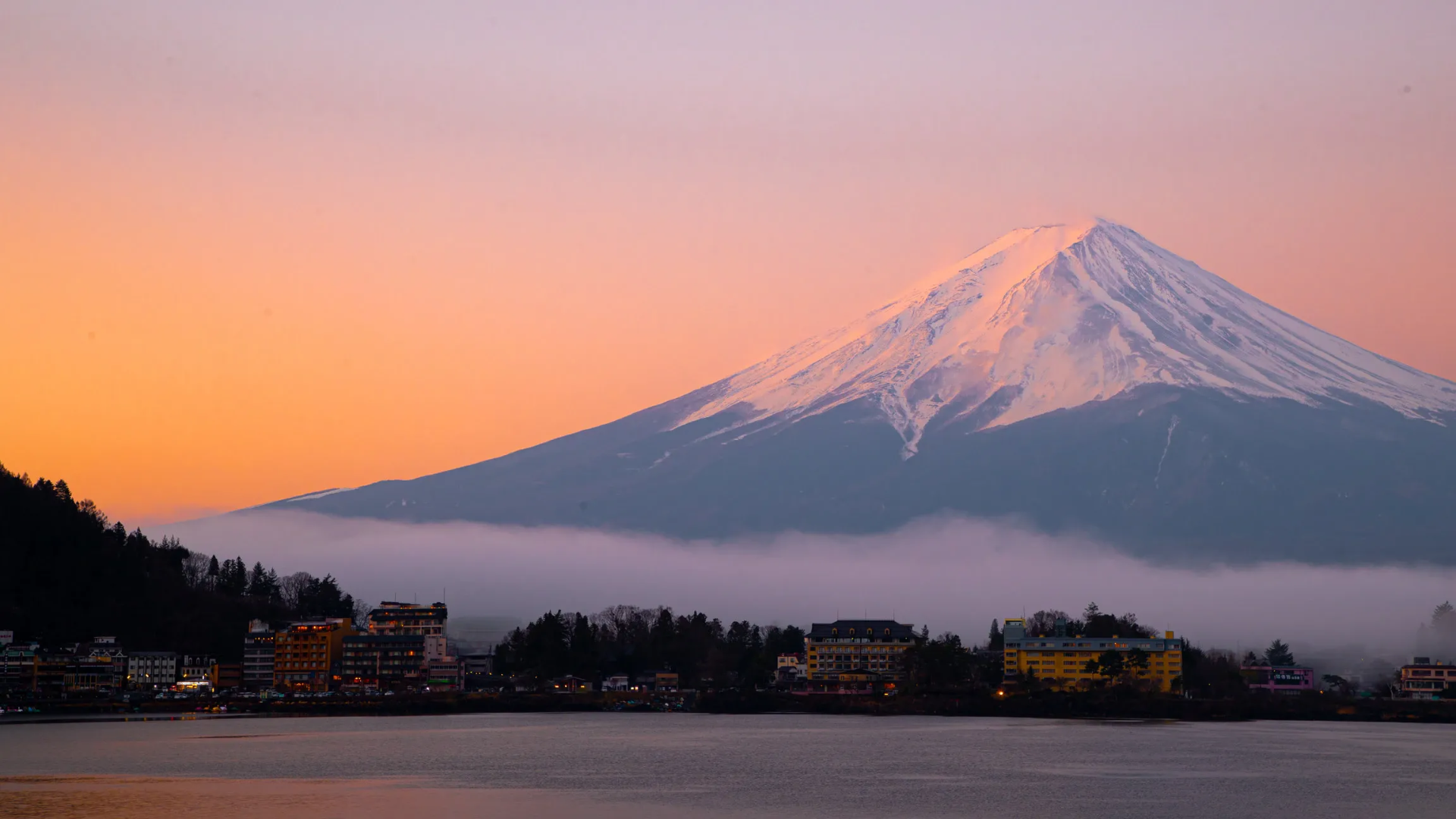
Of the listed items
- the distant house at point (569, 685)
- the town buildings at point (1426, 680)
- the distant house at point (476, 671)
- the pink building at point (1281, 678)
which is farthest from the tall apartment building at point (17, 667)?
the town buildings at point (1426, 680)

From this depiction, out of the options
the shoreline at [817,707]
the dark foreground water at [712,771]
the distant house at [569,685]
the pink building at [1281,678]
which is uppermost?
the pink building at [1281,678]

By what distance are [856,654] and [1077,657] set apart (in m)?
16.5

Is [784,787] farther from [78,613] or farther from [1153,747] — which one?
[78,613]

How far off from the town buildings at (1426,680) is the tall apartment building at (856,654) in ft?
114

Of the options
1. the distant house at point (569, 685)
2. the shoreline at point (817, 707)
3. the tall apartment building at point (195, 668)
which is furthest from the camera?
the distant house at point (569, 685)

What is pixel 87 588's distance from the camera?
401ft

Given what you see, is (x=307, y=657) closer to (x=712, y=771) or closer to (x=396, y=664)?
(x=396, y=664)

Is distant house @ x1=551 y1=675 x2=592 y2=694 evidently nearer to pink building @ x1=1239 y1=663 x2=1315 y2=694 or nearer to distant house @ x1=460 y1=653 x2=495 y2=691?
distant house @ x1=460 y1=653 x2=495 y2=691

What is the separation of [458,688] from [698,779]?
232 ft

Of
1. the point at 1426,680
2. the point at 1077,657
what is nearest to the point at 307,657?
the point at 1077,657

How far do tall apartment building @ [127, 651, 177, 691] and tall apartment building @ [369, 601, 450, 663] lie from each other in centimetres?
1737

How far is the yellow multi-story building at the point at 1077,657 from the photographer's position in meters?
115

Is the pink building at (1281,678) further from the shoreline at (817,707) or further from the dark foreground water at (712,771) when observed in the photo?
the dark foreground water at (712,771)

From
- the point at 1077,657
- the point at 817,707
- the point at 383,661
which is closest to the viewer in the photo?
the point at 817,707
